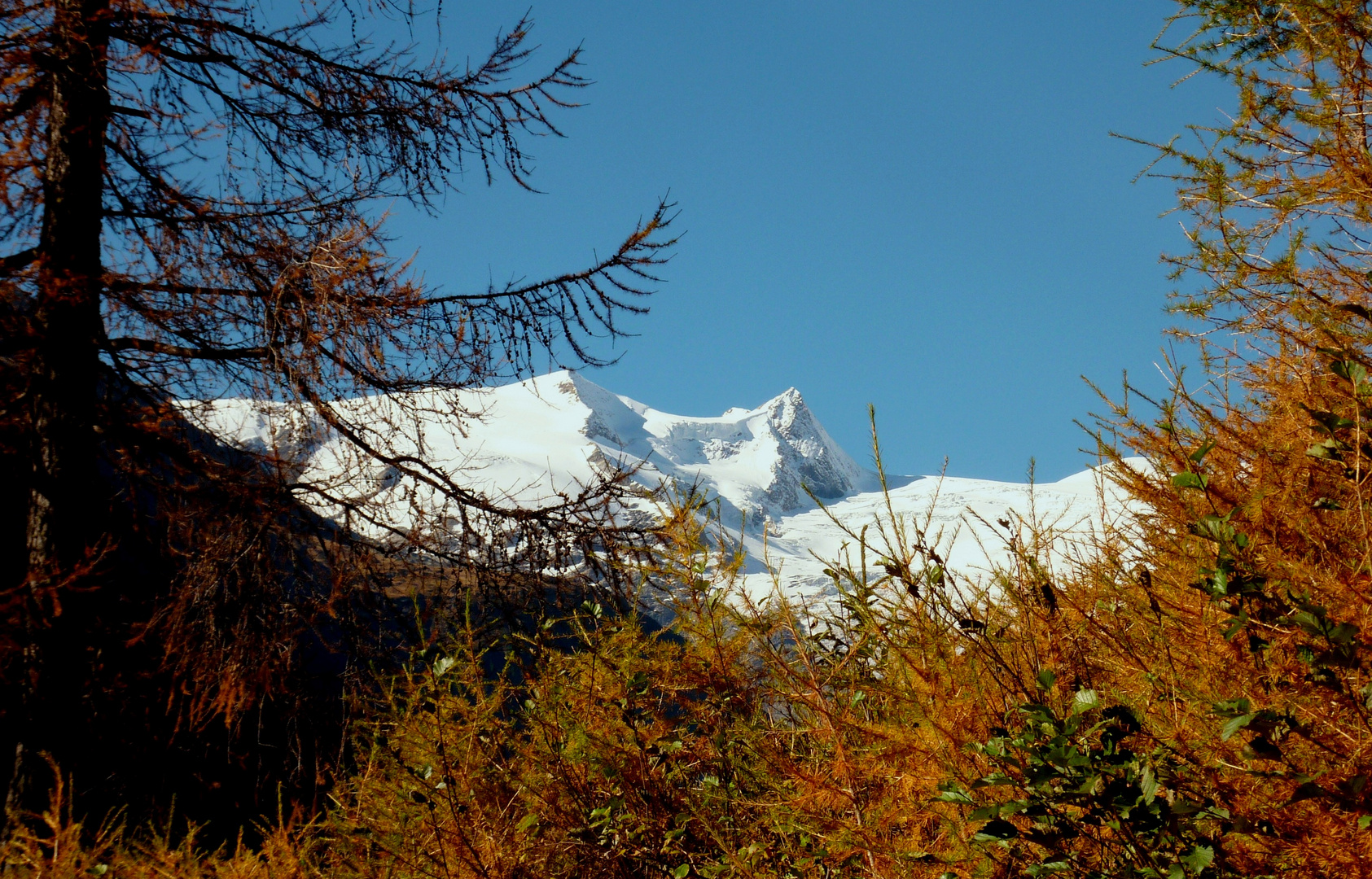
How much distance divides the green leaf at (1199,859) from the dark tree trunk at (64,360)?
4.50 m

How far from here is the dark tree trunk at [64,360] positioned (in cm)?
392

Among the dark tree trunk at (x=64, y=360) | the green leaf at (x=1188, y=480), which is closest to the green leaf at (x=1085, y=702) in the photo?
the green leaf at (x=1188, y=480)

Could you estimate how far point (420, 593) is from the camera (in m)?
4.88

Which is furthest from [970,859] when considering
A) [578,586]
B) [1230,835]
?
[578,586]

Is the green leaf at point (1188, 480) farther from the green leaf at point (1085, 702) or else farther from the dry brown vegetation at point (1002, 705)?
the green leaf at point (1085, 702)

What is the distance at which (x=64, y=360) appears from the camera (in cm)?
417

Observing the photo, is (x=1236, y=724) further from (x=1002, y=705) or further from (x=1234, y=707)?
(x=1002, y=705)

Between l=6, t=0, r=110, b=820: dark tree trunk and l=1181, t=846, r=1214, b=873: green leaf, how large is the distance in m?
4.50

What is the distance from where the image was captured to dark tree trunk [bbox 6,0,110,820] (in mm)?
3924

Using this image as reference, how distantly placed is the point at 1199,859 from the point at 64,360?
509cm

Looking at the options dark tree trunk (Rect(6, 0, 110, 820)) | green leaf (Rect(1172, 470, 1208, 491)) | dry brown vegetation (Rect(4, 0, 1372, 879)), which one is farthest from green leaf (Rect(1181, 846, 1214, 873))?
dark tree trunk (Rect(6, 0, 110, 820))

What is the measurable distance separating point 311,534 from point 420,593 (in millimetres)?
778

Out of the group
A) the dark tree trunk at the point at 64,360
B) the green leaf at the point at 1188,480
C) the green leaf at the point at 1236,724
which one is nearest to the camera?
the green leaf at the point at 1236,724

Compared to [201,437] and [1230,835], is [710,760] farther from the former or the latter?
[201,437]
